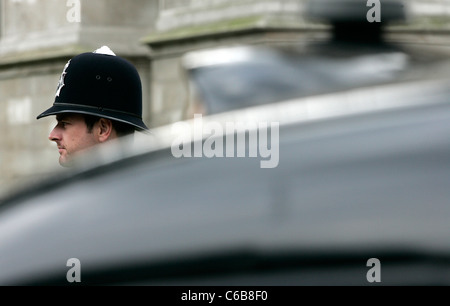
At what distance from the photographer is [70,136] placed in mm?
3354

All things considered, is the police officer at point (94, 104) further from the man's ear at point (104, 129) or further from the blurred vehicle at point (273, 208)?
the blurred vehicle at point (273, 208)

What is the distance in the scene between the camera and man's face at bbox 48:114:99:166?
3328mm

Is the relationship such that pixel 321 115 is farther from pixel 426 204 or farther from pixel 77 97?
pixel 77 97

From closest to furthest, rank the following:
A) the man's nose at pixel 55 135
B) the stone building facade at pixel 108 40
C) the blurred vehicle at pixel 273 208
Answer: the blurred vehicle at pixel 273 208 → the man's nose at pixel 55 135 → the stone building facade at pixel 108 40

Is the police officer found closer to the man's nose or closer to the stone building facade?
the man's nose

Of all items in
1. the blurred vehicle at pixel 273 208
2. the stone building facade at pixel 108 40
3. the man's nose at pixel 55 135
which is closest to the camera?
the blurred vehicle at pixel 273 208

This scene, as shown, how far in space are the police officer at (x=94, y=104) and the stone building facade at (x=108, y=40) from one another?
6.41 meters

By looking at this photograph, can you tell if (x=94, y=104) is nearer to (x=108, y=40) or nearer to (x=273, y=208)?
(x=273, y=208)

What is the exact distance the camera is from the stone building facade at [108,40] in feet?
33.7

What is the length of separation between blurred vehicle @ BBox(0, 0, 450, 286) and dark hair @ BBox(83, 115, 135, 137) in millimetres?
1509

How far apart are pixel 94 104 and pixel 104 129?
98 mm

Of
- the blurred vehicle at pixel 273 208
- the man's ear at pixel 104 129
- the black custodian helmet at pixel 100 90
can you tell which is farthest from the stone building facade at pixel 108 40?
the blurred vehicle at pixel 273 208

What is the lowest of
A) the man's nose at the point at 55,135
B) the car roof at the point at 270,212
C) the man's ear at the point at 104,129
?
the car roof at the point at 270,212

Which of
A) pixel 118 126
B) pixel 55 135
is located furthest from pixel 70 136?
pixel 118 126
